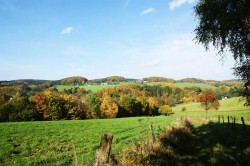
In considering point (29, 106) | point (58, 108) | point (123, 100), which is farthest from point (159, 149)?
point (123, 100)

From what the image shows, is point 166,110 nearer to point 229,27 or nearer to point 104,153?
point 229,27

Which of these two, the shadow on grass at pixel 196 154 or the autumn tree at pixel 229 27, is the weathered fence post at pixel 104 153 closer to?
the shadow on grass at pixel 196 154

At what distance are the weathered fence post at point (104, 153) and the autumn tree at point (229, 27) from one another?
39.4 ft

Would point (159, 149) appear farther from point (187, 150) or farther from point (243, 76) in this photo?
point (243, 76)

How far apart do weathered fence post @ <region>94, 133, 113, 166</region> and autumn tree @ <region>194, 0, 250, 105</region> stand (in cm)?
1201

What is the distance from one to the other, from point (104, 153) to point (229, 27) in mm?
13044

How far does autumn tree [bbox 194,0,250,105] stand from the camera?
48.7ft

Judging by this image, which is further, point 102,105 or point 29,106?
point 102,105

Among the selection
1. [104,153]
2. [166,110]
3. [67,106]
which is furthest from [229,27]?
[166,110]

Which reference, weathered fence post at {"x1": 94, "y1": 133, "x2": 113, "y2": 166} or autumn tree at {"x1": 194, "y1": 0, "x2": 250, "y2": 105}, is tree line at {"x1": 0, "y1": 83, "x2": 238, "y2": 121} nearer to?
autumn tree at {"x1": 194, "y1": 0, "x2": 250, "y2": 105}

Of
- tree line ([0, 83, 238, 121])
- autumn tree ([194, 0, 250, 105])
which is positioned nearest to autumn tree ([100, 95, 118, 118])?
tree line ([0, 83, 238, 121])

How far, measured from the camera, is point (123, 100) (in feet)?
353

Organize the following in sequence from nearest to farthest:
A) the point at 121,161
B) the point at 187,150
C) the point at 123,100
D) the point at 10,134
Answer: the point at 121,161
the point at 187,150
the point at 10,134
the point at 123,100

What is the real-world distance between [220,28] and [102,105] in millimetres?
84316
